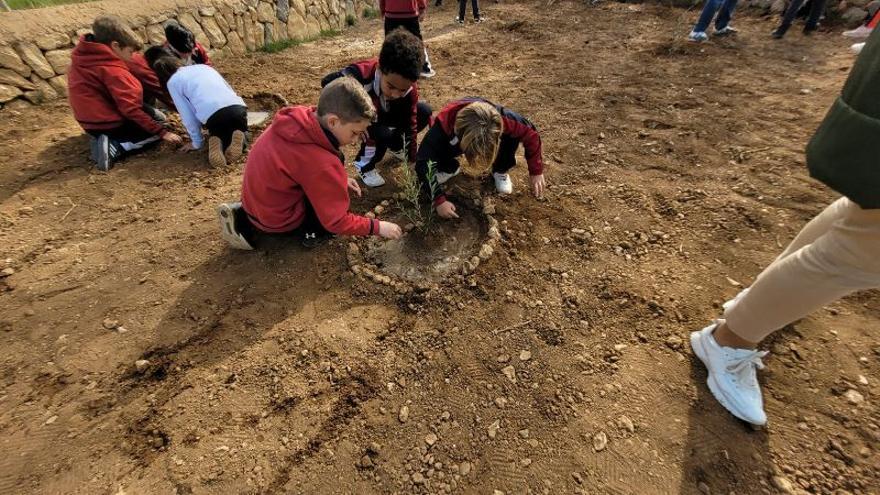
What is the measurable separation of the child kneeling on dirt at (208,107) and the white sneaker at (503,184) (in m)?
2.68

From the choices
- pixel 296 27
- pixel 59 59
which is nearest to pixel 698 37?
pixel 296 27

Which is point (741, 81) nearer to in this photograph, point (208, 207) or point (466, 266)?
point (466, 266)

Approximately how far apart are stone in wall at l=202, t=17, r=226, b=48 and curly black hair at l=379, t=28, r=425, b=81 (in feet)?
15.7

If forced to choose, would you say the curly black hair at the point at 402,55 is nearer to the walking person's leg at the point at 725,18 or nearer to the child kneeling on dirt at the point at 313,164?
the child kneeling on dirt at the point at 313,164

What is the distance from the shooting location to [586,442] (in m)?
2.14

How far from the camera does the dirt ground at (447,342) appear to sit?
207 cm

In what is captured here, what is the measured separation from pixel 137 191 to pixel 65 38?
115 inches

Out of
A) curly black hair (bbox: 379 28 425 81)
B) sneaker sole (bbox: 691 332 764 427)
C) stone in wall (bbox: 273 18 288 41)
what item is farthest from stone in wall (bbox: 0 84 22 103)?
sneaker sole (bbox: 691 332 764 427)

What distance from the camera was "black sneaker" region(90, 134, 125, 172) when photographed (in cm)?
426

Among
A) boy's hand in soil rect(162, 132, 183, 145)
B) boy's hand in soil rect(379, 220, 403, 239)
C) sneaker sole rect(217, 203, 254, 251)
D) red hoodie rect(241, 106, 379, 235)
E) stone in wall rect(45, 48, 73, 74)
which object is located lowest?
sneaker sole rect(217, 203, 254, 251)

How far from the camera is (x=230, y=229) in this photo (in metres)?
3.16

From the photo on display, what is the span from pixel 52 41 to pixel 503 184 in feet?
19.0

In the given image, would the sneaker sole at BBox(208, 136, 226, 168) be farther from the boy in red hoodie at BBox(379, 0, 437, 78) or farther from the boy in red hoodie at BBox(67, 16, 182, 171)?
the boy in red hoodie at BBox(379, 0, 437, 78)

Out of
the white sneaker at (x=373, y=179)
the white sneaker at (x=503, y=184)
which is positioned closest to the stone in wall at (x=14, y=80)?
the white sneaker at (x=373, y=179)
